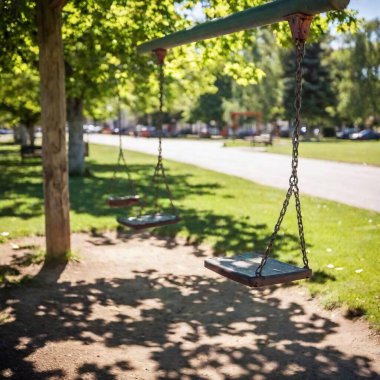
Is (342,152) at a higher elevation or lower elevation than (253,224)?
higher

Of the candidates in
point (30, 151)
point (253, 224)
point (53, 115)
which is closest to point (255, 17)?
point (53, 115)

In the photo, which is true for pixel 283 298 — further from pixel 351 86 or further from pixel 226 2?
pixel 351 86

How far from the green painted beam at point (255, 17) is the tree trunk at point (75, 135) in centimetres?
1209

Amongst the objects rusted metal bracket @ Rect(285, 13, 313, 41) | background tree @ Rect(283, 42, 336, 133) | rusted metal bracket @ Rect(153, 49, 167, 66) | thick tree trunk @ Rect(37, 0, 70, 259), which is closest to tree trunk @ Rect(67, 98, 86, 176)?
thick tree trunk @ Rect(37, 0, 70, 259)

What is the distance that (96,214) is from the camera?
1136cm

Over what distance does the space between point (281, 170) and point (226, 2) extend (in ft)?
39.5

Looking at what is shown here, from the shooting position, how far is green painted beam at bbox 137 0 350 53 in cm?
413

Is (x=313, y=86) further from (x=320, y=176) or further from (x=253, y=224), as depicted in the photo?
(x=253, y=224)

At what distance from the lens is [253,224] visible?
10.3 m

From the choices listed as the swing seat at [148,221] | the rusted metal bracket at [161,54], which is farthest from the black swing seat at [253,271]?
the rusted metal bracket at [161,54]

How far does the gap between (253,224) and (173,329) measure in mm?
5067

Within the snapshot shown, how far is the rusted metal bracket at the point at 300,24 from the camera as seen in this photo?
4.38 m

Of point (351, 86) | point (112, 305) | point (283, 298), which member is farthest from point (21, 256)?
point (351, 86)

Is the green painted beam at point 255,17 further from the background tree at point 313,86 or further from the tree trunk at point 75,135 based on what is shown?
the background tree at point 313,86
